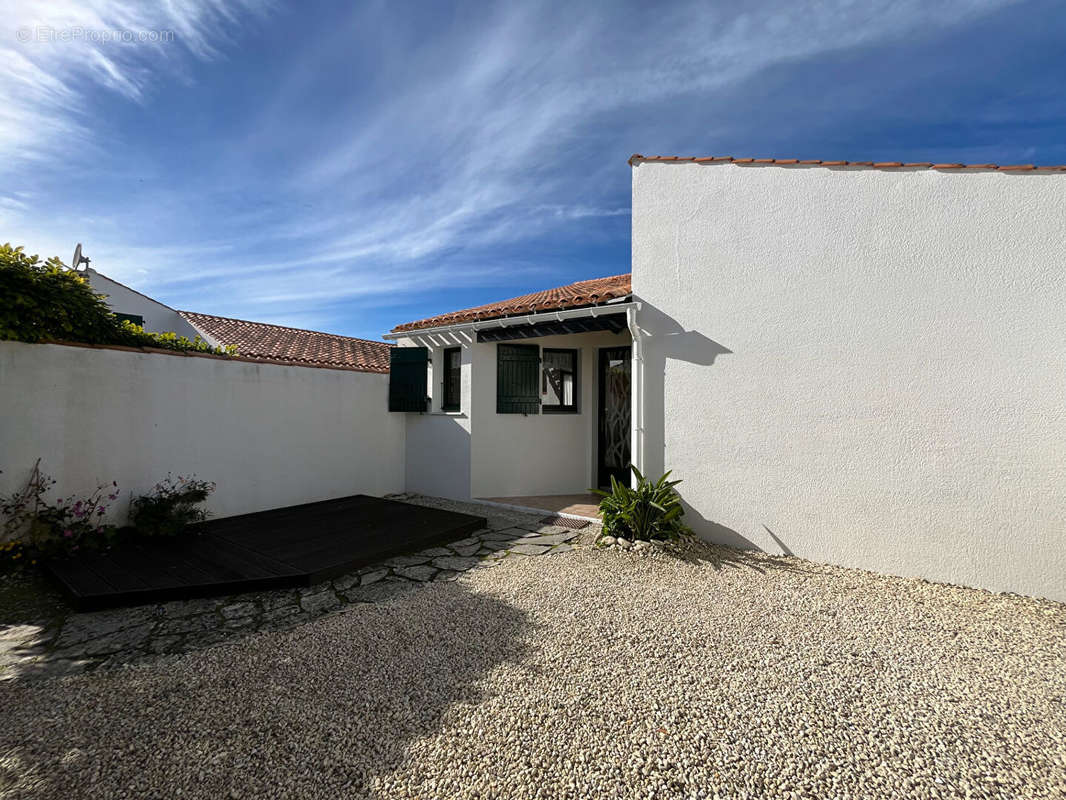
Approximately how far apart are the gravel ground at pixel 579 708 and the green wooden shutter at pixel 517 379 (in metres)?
5.34

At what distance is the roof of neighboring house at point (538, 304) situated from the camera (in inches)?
297

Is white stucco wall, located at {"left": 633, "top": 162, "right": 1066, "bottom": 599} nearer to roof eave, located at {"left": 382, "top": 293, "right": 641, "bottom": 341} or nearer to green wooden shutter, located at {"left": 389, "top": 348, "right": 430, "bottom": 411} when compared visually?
roof eave, located at {"left": 382, "top": 293, "right": 641, "bottom": 341}

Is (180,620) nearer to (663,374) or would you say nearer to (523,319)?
(523,319)

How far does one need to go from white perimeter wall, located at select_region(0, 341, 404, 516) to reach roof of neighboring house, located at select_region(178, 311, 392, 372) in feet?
10.9

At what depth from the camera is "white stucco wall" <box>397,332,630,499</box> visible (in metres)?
9.20

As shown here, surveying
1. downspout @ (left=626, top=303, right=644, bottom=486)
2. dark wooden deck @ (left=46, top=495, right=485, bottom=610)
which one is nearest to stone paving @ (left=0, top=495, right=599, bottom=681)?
dark wooden deck @ (left=46, top=495, right=485, bottom=610)

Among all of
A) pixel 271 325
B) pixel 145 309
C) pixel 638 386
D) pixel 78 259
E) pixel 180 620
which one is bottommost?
pixel 180 620

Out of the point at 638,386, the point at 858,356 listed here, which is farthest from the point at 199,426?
the point at 858,356

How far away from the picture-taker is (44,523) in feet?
17.5

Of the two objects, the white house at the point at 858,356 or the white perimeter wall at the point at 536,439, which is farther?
the white perimeter wall at the point at 536,439

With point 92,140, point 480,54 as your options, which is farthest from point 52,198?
point 480,54

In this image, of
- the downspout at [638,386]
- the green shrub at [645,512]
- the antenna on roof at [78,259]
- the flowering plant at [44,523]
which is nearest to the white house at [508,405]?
the downspout at [638,386]

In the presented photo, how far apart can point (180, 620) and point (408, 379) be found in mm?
6460

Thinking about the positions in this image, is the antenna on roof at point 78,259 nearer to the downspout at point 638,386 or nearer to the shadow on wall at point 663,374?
the downspout at point 638,386
